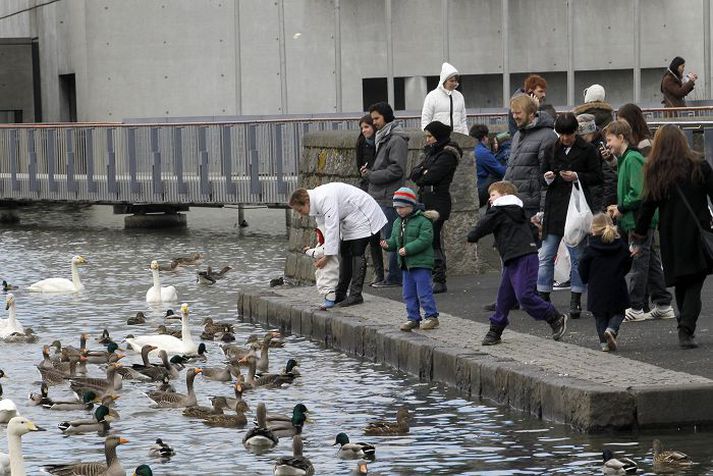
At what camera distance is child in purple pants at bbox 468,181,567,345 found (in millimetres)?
14633

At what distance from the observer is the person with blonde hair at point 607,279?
14078 mm

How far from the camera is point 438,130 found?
60.8 ft

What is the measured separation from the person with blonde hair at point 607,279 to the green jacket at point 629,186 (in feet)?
2.23

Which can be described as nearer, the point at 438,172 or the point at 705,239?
the point at 705,239

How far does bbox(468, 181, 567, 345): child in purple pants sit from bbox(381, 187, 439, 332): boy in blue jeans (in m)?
1.15

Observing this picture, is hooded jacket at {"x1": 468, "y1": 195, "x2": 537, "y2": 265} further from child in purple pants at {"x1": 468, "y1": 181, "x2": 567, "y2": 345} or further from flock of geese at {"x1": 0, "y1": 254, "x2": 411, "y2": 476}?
flock of geese at {"x1": 0, "y1": 254, "x2": 411, "y2": 476}

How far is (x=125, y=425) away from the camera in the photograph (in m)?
14.0

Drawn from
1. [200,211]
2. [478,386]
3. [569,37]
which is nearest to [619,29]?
[569,37]

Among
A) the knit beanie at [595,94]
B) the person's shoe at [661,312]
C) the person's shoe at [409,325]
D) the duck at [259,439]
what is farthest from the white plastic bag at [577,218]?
the duck at [259,439]

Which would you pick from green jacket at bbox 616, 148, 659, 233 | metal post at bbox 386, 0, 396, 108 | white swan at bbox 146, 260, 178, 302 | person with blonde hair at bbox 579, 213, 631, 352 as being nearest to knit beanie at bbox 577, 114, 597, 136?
green jacket at bbox 616, 148, 659, 233

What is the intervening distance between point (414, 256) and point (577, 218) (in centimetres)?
148

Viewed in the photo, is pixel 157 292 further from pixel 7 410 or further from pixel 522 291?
pixel 522 291

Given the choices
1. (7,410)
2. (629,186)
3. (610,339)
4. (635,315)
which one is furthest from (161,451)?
(635,315)

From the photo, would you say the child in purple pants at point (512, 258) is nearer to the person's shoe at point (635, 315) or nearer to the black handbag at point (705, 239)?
the person's shoe at point (635, 315)
